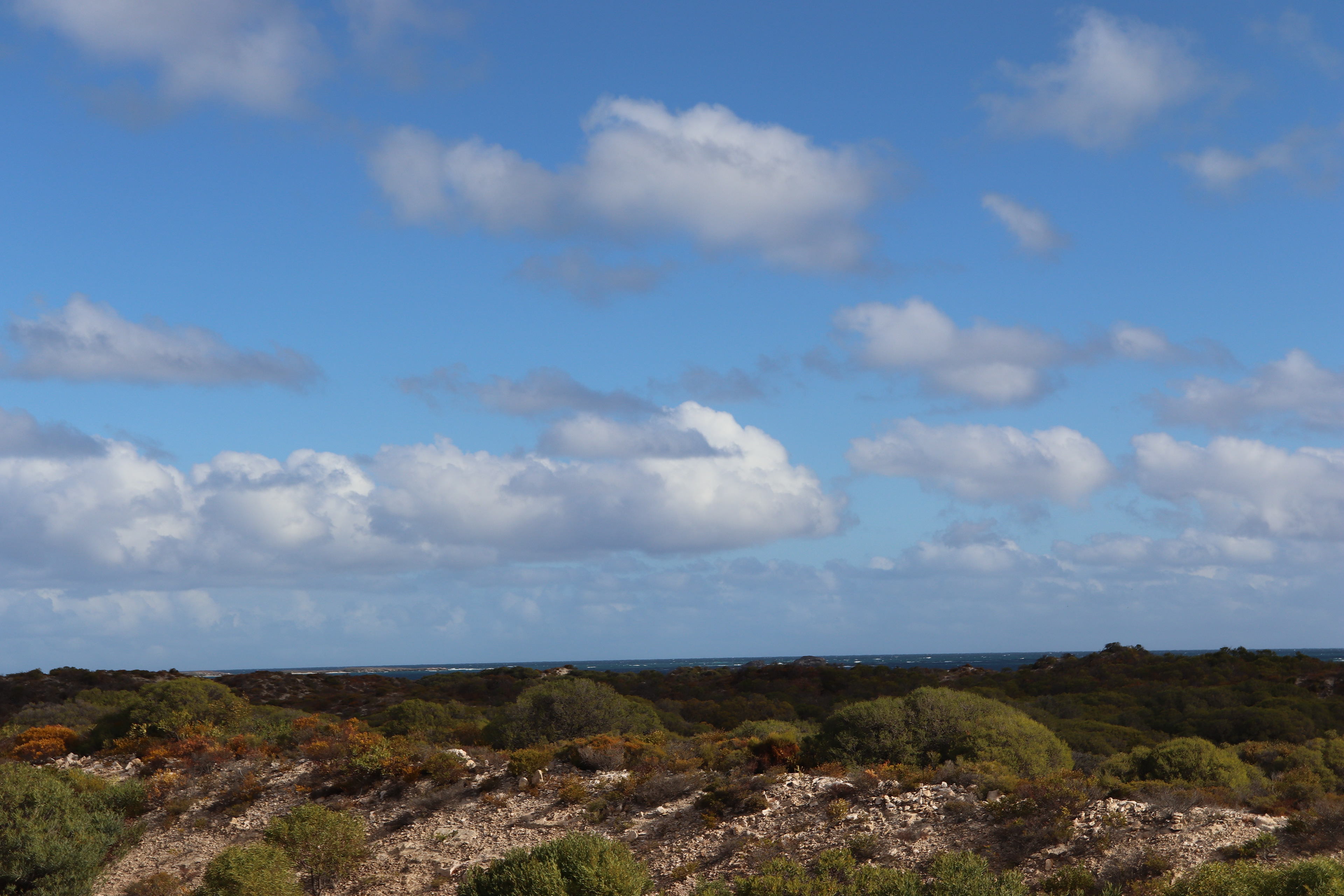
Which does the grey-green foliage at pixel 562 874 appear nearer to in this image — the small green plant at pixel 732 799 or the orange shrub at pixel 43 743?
the small green plant at pixel 732 799

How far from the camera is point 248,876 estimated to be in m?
13.4

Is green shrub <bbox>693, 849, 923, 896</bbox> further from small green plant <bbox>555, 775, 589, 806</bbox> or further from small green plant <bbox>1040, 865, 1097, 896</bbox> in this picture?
small green plant <bbox>555, 775, 589, 806</bbox>

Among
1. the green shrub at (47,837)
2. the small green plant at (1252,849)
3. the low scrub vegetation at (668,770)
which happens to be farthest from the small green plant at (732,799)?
the green shrub at (47,837)

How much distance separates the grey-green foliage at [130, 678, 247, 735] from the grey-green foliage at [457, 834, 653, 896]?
17041 mm

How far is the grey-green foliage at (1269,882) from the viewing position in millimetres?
8859

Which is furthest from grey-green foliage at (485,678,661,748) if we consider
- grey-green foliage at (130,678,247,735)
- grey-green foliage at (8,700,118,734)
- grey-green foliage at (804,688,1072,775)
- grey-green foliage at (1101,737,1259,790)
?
grey-green foliage at (8,700,118,734)

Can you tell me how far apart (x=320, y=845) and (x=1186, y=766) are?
48.7ft

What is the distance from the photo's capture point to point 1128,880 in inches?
462

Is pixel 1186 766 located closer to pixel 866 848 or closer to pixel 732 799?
pixel 866 848

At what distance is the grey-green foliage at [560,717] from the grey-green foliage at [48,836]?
27.7 ft

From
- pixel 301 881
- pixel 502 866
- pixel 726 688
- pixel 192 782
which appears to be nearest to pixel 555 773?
pixel 301 881

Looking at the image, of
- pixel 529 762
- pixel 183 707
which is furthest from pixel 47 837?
pixel 183 707

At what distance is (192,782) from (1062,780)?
1811cm

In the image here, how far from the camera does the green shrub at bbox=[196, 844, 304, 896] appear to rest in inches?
526
